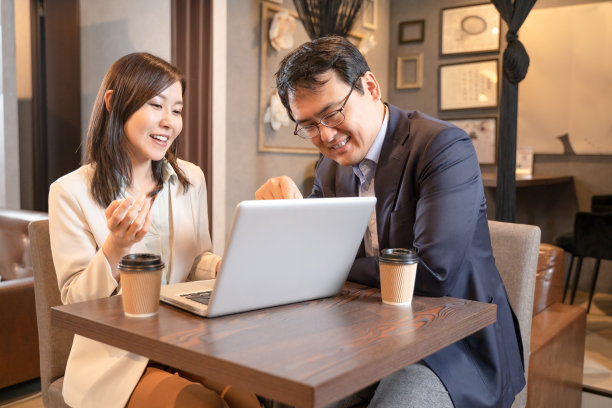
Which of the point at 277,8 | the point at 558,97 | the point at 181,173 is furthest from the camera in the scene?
the point at 558,97

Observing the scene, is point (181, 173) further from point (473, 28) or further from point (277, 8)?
point (473, 28)

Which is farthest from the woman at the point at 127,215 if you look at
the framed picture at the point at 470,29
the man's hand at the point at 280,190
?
the framed picture at the point at 470,29

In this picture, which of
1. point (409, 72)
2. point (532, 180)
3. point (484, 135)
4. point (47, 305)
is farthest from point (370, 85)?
point (409, 72)

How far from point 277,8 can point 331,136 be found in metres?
3.36

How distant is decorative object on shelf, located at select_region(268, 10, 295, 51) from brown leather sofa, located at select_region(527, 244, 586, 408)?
9.21 ft

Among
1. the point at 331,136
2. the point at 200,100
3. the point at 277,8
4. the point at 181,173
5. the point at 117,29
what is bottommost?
the point at 181,173

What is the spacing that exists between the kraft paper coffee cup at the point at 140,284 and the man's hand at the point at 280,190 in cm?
38

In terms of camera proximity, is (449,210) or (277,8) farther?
(277,8)

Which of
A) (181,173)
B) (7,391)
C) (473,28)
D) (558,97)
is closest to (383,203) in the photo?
(181,173)

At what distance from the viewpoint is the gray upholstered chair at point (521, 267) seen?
1.80 m

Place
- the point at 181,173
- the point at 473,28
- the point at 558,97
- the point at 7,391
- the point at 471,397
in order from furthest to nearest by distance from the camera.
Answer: the point at 473,28
the point at 558,97
the point at 7,391
the point at 181,173
the point at 471,397

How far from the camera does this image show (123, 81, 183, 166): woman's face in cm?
170

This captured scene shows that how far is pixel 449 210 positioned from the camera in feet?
4.57

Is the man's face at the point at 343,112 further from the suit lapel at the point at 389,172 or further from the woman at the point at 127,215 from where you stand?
the woman at the point at 127,215
